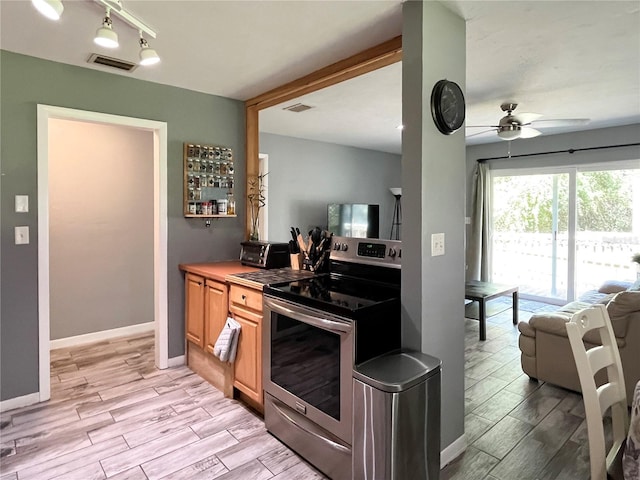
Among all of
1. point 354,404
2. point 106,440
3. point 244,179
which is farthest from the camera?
point 244,179

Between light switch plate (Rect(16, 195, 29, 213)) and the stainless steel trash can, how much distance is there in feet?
8.08

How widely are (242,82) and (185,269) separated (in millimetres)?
1609

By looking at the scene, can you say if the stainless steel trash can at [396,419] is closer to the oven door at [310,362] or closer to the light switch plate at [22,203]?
the oven door at [310,362]

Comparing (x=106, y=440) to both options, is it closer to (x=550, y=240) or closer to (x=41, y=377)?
(x=41, y=377)

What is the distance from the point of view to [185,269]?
3.23 metres

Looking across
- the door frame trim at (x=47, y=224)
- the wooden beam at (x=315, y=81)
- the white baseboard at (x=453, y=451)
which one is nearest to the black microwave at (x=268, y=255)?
the wooden beam at (x=315, y=81)

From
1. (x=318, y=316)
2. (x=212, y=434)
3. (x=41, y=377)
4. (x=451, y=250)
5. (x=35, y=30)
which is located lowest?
(x=212, y=434)

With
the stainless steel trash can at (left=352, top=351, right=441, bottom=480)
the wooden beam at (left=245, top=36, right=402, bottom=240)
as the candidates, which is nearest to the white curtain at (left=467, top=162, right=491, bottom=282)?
the wooden beam at (left=245, top=36, right=402, bottom=240)

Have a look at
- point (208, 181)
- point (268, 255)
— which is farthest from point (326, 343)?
point (208, 181)

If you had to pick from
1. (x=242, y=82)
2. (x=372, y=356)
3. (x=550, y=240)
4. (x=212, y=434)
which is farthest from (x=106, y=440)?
(x=550, y=240)

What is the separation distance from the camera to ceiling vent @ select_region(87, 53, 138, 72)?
261 centimetres

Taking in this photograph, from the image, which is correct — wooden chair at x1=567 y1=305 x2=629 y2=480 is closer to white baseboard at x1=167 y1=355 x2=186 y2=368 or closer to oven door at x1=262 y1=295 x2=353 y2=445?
oven door at x1=262 y1=295 x2=353 y2=445

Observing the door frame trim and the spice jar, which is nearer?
the door frame trim

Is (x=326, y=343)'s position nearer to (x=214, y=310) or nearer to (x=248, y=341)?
(x=248, y=341)
